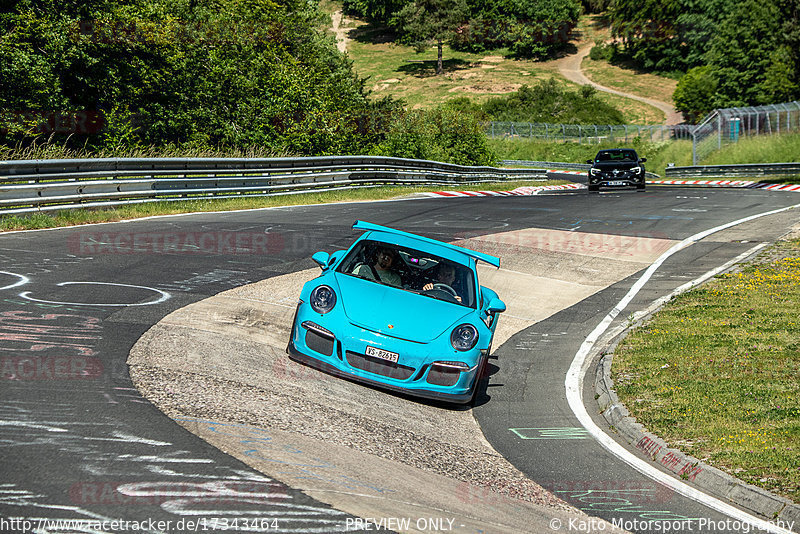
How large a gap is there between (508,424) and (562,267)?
8.67 metres

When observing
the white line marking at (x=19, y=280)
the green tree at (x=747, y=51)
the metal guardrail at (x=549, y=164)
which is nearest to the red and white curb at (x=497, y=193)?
the white line marking at (x=19, y=280)

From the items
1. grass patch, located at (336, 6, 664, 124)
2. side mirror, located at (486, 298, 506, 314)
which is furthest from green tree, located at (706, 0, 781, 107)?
side mirror, located at (486, 298, 506, 314)

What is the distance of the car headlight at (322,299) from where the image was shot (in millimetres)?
7934

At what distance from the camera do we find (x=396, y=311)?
25.7 feet

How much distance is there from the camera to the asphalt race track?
4566 millimetres

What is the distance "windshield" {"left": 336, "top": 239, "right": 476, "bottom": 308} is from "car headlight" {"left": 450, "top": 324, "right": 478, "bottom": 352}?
66 cm

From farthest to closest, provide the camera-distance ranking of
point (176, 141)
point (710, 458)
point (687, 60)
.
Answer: point (687, 60), point (176, 141), point (710, 458)

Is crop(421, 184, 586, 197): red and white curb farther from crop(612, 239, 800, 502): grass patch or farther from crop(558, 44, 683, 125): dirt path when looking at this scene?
crop(558, 44, 683, 125): dirt path

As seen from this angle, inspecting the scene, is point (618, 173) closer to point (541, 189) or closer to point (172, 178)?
point (541, 189)

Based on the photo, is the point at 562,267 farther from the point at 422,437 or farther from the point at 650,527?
the point at 650,527

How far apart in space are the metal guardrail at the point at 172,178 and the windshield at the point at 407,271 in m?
9.80

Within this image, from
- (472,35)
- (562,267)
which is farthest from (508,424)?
(472,35)

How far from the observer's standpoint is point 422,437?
6.79m

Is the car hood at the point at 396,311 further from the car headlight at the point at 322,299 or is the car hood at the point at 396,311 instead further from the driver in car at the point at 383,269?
the driver in car at the point at 383,269
